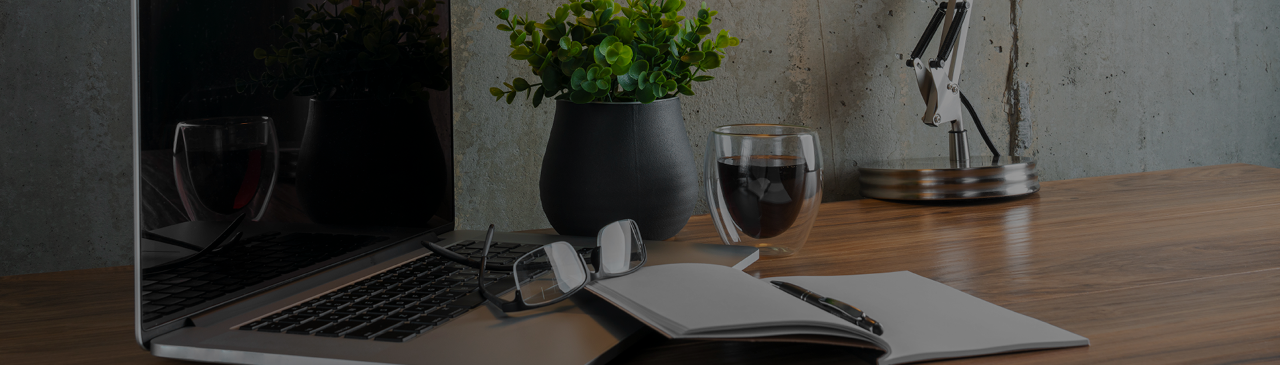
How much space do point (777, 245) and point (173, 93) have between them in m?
0.67

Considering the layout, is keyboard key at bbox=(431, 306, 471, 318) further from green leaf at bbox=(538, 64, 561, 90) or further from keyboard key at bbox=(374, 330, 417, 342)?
green leaf at bbox=(538, 64, 561, 90)

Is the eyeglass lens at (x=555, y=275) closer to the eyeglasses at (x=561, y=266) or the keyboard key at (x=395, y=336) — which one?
the eyeglasses at (x=561, y=266)

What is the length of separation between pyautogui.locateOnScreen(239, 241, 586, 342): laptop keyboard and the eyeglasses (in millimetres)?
19

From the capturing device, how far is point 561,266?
68 centimetres

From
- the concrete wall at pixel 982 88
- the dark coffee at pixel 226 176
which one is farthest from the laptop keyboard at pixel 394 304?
the concrete wall at pixel 982 88

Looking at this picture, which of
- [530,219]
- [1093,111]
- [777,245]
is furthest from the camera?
[1093,111]

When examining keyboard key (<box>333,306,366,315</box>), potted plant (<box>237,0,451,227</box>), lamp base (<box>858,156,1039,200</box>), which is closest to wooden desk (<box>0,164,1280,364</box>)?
lamp base (<box>858,156,1039,200</box>)

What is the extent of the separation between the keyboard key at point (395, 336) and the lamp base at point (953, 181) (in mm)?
987

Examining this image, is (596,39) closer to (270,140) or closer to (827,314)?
(270,140)

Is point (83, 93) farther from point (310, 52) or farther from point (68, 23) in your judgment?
point (310, 52)

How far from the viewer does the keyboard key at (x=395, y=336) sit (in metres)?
0.55

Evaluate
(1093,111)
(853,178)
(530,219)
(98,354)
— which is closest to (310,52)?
(98,354)

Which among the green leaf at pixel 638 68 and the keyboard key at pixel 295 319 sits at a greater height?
the green leaf at pixel 638 68

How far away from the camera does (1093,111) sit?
1.65 metres
